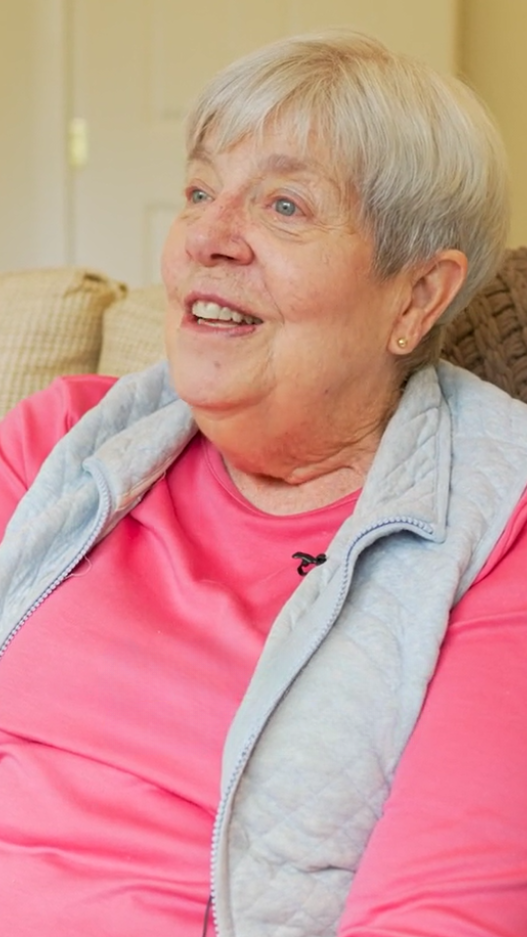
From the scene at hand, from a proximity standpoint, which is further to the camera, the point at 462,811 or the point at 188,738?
the point at 188,738

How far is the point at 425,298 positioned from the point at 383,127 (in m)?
0.20

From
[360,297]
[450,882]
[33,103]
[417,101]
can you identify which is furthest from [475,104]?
[33,103]

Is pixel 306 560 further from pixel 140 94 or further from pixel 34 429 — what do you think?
pixel 140 94

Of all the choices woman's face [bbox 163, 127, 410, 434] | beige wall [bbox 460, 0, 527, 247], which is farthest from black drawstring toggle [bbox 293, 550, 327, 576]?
beige wall [bbox 460, 0, 527, 247]

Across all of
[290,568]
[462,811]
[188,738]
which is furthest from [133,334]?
[462,811]

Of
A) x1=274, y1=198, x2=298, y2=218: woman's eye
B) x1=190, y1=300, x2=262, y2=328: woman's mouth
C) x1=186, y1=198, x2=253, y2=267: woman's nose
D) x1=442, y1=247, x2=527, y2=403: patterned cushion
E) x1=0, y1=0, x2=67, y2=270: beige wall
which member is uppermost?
x1=274, y1=198, x2=298, y2=218: woman's eye

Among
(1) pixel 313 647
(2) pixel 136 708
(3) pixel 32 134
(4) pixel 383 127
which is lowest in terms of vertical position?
(3) pixel 32 134

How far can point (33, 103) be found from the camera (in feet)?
12.7

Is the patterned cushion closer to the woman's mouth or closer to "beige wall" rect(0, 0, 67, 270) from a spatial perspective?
the woman's mouth

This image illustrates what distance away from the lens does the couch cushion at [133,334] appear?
179 cm

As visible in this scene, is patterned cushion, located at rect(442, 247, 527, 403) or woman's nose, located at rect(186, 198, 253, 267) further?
patterned cushion, located at rect(442, 247, 527, 403)

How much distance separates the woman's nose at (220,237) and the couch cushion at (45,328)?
603mm

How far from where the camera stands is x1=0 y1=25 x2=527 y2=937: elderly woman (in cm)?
108

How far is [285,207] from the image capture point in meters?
1.27
